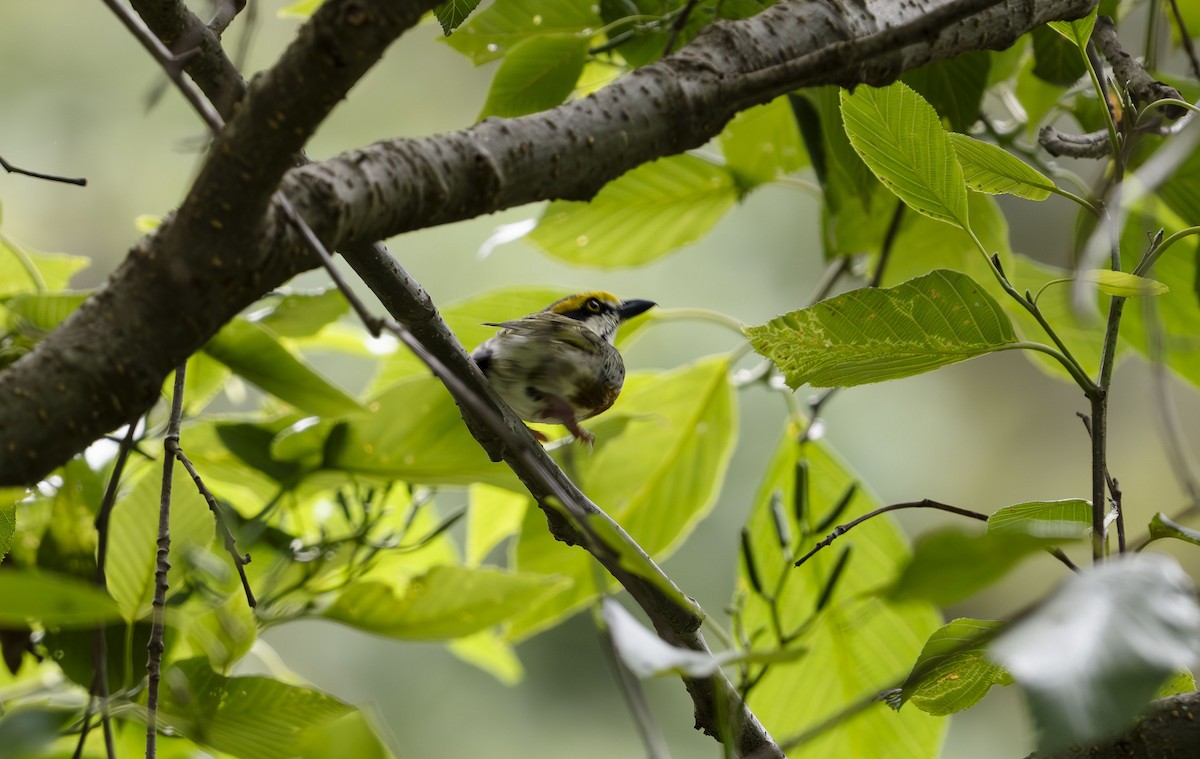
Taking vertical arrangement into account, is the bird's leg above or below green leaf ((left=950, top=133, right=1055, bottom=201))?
below

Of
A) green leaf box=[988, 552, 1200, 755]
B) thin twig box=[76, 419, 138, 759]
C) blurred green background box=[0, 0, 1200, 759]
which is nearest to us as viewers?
green leaf box=[988, 552, 1200, 755]

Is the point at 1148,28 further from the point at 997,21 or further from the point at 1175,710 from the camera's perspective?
the point at 1175,710

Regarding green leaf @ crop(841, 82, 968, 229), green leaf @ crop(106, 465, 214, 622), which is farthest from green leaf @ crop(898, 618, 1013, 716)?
green leaf @ crop(106, 465, 214, 622)

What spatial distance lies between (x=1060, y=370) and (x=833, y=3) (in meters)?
0.66

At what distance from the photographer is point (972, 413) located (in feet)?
14.4

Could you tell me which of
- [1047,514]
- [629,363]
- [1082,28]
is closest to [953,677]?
[1047,514]

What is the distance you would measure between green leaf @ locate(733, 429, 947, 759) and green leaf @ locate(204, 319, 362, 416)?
1.31 ft

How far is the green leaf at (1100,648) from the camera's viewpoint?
28 centimetres

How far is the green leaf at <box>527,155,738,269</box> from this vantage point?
1213 millimetres

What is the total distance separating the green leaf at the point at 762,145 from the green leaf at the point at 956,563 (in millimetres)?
909

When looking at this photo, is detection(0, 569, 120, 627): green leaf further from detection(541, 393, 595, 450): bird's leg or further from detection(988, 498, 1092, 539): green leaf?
detection(541, 393, 595, 450): bird's leg

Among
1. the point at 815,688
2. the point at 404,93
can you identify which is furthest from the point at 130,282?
the point at 404,93

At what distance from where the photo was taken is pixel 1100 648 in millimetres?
299

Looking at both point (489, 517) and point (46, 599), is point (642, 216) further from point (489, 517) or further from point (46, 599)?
point (46, 599)
